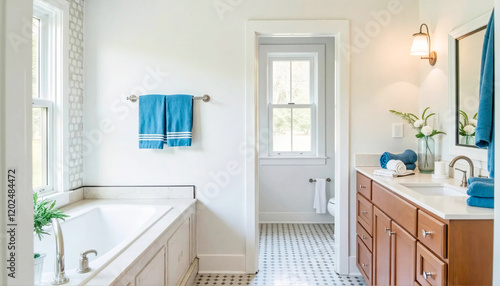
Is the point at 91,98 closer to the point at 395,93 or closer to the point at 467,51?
the point at 395,93

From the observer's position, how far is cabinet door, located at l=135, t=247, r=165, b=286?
1688 mm

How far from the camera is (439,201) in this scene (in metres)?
1.59

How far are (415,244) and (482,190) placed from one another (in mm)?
430

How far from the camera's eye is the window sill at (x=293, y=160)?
428 cm

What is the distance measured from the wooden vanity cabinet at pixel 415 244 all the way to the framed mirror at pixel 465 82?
58 centimetres

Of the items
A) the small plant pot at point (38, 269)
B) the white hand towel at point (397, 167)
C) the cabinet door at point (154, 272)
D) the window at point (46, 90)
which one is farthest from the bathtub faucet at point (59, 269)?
the white hand towel at point (397, 167)

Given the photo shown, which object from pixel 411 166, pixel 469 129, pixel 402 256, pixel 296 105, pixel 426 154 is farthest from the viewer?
pixel 296 105

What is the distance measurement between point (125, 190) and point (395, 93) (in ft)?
7.77

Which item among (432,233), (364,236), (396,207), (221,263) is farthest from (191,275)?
(432,233)

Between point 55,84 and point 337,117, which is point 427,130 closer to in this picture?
point 337,117

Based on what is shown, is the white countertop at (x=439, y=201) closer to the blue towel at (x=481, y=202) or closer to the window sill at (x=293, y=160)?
the blue towel at (x=481, y=202)

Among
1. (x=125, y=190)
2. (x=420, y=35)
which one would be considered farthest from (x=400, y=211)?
(x=125, y=190)

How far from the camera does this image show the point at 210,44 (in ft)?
9.40

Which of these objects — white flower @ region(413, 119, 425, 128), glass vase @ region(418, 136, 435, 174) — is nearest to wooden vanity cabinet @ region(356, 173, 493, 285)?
glass vase @ region(418, 136, 435, 174)
